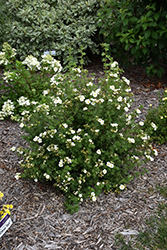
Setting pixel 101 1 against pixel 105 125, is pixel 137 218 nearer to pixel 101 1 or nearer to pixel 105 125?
pixel 105 125

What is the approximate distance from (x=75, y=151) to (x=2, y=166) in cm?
95

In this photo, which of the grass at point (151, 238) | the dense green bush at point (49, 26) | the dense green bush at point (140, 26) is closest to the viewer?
the grass at point (151, 238)

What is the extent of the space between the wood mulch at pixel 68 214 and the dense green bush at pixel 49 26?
Answer: 2751 mm

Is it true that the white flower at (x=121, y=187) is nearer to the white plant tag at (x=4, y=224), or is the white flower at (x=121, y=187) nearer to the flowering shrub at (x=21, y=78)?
the white plant tag at (x=4, y=224)

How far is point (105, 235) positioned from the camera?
2223mm

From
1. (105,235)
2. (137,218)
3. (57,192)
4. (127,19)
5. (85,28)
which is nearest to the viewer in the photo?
(105,235)

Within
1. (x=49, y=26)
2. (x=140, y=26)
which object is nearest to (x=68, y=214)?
(x=140, y=26)

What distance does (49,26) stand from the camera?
4.73 meters

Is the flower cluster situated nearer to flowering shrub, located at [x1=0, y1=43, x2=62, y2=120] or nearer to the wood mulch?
flowering shrub, located at [x1=0, y1=43, x2=62, y2=120]

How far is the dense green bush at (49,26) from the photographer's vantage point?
4770 mm

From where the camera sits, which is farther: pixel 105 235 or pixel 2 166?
pixel 2 166

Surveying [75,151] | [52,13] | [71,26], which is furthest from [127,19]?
[75,151]

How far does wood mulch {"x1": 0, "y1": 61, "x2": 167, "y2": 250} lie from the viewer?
7.03ft

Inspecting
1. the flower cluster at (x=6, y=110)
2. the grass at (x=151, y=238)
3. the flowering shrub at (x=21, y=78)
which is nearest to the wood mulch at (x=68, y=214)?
the grass at (x=151, y=238)
